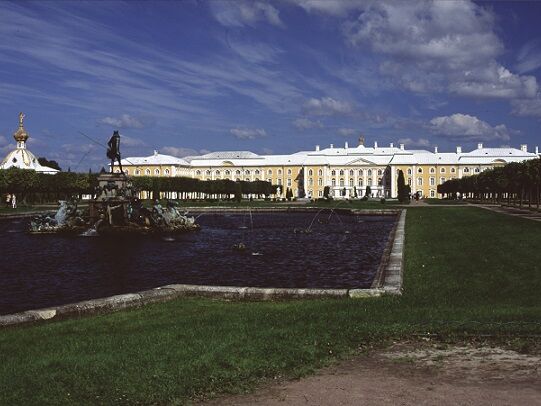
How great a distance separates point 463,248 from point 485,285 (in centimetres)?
584

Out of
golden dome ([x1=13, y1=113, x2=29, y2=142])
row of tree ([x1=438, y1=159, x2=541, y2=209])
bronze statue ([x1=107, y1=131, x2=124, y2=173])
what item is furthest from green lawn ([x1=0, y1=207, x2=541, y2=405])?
golden dome ([x1=13, y1=113, x2=29, y2=142])

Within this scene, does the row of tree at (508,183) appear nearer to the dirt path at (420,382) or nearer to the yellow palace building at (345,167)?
the yellow palace building at (345,167)

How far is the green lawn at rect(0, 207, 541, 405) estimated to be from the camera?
4.97 meters

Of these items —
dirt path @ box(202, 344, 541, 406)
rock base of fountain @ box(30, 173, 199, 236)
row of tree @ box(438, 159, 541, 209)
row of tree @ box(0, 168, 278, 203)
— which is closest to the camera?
dirt path @ box(202, 344, 541, 406)

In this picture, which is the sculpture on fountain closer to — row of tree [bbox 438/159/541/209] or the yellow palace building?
row of tree [bbox 438/159/541/209]

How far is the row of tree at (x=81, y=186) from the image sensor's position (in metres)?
56.1

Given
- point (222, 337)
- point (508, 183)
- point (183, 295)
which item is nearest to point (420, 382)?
point (222, 337)

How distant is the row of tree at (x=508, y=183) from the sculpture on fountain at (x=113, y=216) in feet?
86.8

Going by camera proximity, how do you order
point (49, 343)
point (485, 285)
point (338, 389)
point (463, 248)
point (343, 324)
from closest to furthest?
1. point (338, 389)
2. point (49, 343)
3. point (343, 324)
4. point (485, 285)
5. point (463, 248)

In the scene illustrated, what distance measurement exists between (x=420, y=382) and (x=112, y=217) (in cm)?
2261

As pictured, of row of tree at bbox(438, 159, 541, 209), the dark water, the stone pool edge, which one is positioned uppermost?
row of tree at bbox(438, 159, 541, 209)

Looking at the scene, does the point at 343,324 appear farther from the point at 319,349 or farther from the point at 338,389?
the point at 338,389

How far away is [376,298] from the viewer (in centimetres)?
887

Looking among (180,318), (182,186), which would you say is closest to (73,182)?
(182,186)
